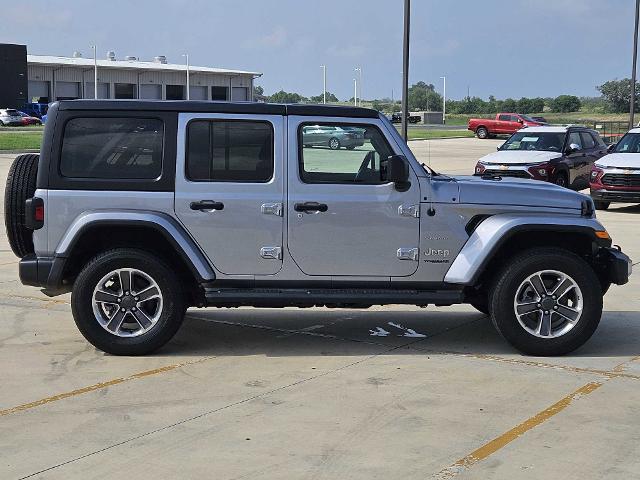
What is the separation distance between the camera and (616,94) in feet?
326

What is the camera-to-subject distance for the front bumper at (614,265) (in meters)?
7.71

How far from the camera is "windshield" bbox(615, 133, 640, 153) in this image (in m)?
20.3

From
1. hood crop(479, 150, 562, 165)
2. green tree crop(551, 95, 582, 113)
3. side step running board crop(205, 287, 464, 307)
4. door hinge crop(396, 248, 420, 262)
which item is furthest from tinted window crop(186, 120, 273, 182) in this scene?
green tree crop(551, 95, 582, 113)

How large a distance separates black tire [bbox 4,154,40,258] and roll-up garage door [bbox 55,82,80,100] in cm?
8494

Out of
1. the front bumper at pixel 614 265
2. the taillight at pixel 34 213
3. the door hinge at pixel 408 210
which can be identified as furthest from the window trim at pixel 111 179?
the front bumper at pixel 614 265

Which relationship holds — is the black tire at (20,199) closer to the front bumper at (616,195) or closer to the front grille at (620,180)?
the front bumper at (616,195)

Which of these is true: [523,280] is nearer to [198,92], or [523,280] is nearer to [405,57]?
[405,57]

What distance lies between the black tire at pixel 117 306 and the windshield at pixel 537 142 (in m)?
15.6

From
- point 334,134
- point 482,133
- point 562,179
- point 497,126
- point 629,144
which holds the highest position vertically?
point 497,126

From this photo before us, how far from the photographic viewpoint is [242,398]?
21.1ft

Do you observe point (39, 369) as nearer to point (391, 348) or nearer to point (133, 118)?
point (133, 118)

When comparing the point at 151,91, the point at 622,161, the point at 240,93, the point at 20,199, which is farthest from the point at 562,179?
the point at 240,93

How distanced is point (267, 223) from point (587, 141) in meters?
16.9

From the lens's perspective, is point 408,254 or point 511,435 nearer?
point 511,435
